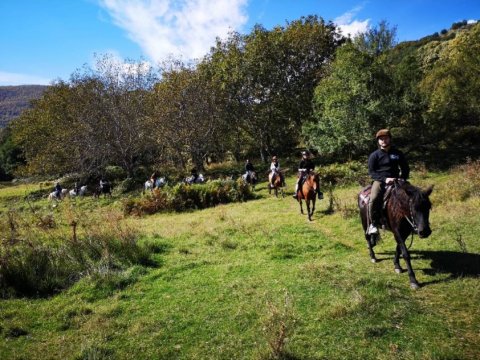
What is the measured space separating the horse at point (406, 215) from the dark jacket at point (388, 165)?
1.19ft

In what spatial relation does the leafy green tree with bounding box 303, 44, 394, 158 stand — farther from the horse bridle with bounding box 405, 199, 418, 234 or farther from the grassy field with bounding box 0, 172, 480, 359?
the horse bridle with bounding box 405, 199, 418, 234

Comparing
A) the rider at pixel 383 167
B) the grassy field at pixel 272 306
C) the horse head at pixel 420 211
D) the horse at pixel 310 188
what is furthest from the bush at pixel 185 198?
the horse head at pixel 420 211

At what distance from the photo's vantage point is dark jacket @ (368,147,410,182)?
29.5ft

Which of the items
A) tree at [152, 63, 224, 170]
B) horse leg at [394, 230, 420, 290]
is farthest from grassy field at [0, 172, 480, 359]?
tree at [152, 63, 224, 170]

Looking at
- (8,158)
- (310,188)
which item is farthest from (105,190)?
(8,158)

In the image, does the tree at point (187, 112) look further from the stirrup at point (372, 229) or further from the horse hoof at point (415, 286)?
the horse hoof at point (415, 286)

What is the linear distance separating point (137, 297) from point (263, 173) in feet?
91.2

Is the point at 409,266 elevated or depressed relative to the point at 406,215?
depressed

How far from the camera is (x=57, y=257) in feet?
34.9

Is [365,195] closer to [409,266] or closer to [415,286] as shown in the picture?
[409,266]

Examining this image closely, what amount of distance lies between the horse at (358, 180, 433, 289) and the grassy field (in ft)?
1.61

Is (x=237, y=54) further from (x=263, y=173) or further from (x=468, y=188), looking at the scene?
(x=468, y=188)

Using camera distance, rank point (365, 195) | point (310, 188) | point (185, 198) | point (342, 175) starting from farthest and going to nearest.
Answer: point (342, 175)
point (185, 198)
point (310, 188)
point (365, 195)

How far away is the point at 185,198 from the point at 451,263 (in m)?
16.3
